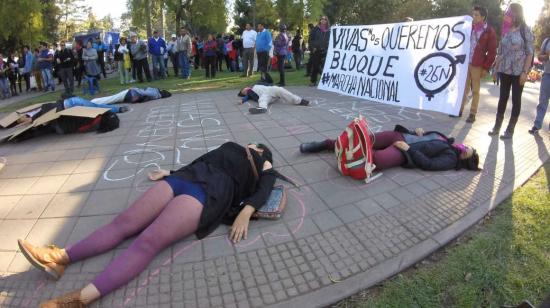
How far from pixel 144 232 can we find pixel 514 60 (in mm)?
5621

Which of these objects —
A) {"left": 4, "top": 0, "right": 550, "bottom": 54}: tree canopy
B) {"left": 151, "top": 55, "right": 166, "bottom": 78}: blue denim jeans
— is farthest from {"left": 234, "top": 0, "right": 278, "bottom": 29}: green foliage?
{"left": 151, "top": 55, "right": 166, "bottom": 78}: blue denim jeans

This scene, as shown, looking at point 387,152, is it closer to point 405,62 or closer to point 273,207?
point 273,207

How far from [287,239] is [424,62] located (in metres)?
5.26

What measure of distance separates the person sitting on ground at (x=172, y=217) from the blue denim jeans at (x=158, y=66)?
479 inches

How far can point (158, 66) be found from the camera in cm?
1479

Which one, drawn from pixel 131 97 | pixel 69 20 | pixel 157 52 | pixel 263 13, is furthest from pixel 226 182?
pixel 69 20

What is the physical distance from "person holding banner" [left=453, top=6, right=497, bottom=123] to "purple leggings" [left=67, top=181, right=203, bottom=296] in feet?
18.5

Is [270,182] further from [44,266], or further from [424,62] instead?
[424,62]

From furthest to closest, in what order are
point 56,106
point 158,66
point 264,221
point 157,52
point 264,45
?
point 158,66, point 157,52, point 264,45, point 56,106, point 264,221

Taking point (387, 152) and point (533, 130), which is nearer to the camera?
point (387, 152)

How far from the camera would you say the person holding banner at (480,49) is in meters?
6.06

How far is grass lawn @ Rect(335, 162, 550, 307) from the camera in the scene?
2.41m

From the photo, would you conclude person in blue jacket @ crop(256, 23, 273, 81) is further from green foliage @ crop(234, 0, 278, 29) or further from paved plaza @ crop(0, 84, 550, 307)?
green foliage @ crop(234, 0, 278, 29)

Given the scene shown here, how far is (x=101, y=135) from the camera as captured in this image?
20.3 feet
